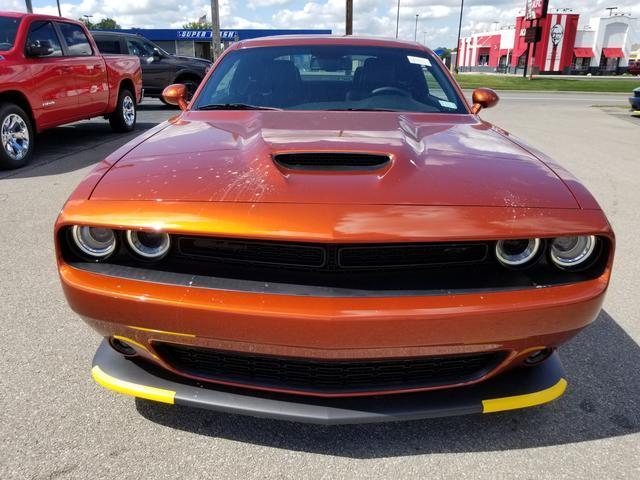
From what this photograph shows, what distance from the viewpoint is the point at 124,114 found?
31.4 feet

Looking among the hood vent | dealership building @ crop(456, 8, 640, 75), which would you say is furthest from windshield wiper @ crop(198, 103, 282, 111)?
dealership building @ crop(456, 8, 640, 75)

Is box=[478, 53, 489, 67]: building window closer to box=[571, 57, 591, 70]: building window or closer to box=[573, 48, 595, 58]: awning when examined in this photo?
box=[571, 57, 591, 70]: building window

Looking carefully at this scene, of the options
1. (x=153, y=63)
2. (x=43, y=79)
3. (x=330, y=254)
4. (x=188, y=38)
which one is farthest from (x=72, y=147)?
(x=188, y=38)

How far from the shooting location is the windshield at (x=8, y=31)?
645 centimetres

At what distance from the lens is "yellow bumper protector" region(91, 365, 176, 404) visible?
71.4 inches

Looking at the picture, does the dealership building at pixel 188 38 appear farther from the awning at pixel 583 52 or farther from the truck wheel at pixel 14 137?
the truck wheel at pixel 14 137

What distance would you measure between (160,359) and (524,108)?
1682cm

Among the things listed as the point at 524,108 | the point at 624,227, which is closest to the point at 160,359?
the point at 624,227

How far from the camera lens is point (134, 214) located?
5.51 feet

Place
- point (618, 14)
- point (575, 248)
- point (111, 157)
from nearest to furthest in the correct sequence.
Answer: point (575, 248)
point (111, 157)
point (618, 14)

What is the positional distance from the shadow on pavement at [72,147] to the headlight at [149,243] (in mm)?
5429

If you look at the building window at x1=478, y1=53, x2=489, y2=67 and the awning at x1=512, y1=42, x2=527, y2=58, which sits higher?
the awning at x1=512, y1=42, x2=527, y2=58

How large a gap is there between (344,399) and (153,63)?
528 inches

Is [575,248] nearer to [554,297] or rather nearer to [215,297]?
[554,297]
